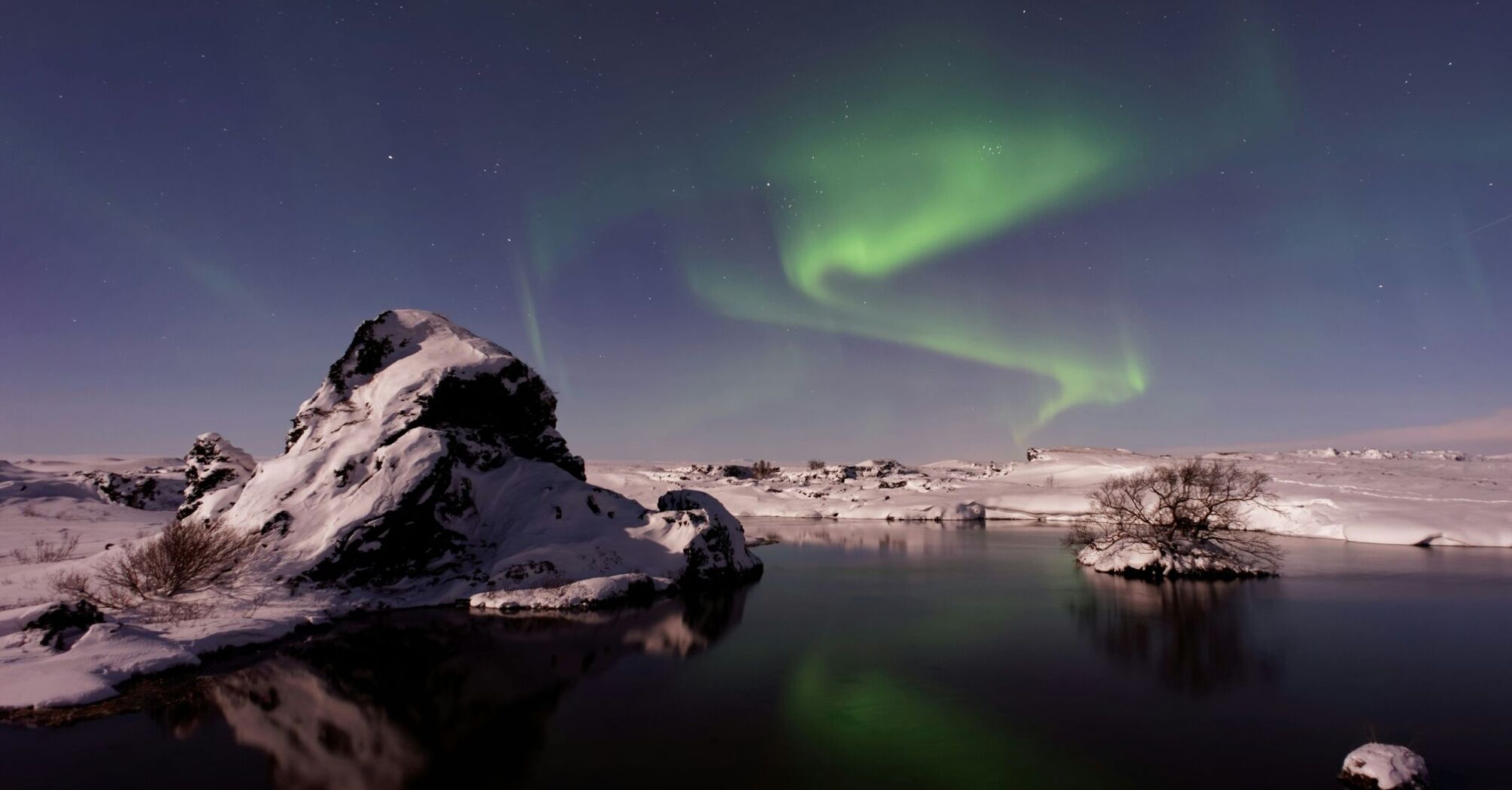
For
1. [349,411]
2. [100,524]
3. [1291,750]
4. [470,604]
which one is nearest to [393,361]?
[349,411]

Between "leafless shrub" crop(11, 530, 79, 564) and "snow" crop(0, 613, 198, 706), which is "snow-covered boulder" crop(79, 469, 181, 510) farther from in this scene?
"snow" crop(0, 613, 198, 706)

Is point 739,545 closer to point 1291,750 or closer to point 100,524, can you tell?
point 1291,750

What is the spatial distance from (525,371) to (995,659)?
22854 millimetres

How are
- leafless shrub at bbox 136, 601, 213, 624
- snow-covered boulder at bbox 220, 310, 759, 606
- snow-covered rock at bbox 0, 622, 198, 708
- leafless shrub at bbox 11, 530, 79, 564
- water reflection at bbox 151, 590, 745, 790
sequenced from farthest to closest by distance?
leafless shrub at bbox 11, 530, 79, 564 < snow-covered boulder at bbox 220, 310, 759, 606 < leafless shrub at bbox 136, 601, 213, 624 < snow-covered rock at bbox 0, 622, 198, 708 < water reflection at bbox 151, 590, 745, 790

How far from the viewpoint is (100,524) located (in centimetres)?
3328

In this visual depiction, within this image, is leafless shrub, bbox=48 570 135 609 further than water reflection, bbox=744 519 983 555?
Answer: No

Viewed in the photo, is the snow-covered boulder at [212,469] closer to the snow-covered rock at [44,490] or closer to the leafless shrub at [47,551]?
the leafless shrub at [47,551]

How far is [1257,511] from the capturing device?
5291cm

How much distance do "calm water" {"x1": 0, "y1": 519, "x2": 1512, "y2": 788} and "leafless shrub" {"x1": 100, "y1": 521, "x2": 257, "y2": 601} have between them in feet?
15.2

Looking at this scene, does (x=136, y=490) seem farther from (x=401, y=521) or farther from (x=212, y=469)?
(x=401, y=521)

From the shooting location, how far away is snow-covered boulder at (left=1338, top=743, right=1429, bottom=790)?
972 centimetres

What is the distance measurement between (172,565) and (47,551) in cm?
1020

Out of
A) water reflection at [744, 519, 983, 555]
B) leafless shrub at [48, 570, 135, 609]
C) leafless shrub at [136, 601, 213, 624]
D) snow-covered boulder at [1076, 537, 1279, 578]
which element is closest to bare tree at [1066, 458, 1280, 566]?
snow-covered boulder at [1076, 537, 1279, 578]

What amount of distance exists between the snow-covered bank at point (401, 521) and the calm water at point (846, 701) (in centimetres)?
234
